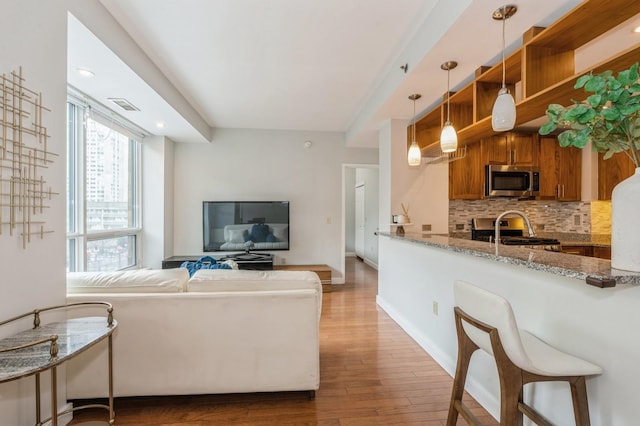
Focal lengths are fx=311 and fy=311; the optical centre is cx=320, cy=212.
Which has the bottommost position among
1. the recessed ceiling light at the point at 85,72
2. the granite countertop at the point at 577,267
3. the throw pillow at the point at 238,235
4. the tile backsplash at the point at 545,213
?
the throw pillow at the point at 238,235

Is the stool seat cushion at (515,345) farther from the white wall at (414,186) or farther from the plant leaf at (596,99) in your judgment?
the white wall at (414,186)

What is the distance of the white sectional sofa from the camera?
193 centimetres

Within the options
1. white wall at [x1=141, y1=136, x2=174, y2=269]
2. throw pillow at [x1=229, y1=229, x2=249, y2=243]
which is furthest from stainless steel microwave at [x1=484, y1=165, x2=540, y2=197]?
white wall at [x1=141, y1=136, x2=174, y2=269]

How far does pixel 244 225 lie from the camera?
515cm

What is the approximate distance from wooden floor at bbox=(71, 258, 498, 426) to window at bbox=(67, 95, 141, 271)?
210cm

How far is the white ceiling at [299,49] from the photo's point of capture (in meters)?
2.10

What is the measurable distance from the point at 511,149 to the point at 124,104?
4723mm

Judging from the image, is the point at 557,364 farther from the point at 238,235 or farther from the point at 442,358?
the point at 238,235

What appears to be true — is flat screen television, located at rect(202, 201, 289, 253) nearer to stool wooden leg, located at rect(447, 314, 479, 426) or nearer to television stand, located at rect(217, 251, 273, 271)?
television stand, located at rect(217, 251, 273, 271)

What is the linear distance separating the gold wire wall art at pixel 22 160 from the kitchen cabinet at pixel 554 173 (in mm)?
5043

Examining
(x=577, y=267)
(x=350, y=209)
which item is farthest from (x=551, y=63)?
(x=350, y=209)

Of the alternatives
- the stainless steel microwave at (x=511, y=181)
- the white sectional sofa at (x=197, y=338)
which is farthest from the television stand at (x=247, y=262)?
the stainless steel microwave at (x=511, y=181)

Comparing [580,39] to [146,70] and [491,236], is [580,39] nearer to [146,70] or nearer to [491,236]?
[491,236]

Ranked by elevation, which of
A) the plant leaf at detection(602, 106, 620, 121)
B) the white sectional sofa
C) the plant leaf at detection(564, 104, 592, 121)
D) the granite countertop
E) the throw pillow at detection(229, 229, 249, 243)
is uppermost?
the plant leaf at detection(564, 104, 592, 121)
